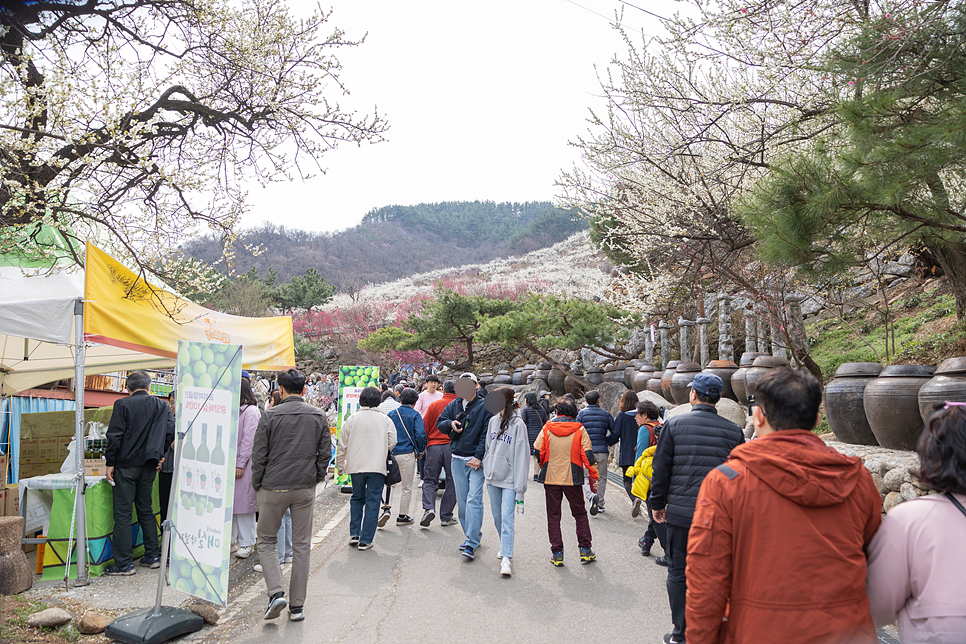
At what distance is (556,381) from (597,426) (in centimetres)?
1232

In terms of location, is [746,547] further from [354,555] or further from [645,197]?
[645,197]

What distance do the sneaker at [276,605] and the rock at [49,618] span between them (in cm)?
148

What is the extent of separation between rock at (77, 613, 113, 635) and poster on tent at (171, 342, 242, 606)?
54 cm

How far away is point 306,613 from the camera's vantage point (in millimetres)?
4922

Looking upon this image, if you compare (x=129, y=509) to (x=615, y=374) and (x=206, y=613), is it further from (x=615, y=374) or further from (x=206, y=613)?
(x=615, y=374)

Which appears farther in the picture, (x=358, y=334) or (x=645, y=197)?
(x=358, y=334)

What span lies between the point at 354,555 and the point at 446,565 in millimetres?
1164

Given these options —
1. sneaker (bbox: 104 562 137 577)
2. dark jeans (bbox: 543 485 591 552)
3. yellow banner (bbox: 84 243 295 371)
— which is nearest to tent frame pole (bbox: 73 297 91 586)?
yellow banner (bbox: 84 243 295 371)

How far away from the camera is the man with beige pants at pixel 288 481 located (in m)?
4.85

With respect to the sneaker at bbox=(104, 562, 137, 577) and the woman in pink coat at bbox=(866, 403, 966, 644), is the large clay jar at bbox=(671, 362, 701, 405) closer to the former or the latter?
the sneaker at bbox=(104, 562, 137, 577)

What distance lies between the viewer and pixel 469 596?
523cm

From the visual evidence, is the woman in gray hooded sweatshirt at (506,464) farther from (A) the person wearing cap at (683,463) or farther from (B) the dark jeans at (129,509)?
(B) the dark jeans at (129,509)

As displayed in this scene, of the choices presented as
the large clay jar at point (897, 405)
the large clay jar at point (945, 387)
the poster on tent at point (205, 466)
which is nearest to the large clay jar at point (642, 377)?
the large clay jar at point (897, 405)

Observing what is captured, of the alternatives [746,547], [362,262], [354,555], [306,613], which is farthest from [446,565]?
[362,262]
